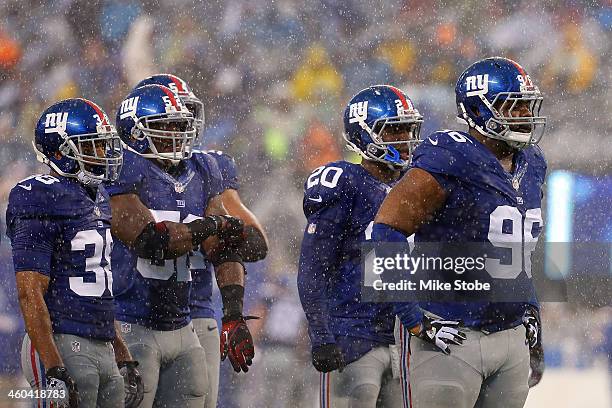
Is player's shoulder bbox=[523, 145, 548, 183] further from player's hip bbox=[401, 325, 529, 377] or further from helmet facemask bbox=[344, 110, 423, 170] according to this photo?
helmet facemask bbox=[344, 110, 423, 170]

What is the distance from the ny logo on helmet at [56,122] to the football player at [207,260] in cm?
58

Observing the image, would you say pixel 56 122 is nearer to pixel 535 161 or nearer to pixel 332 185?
pixel 332 185

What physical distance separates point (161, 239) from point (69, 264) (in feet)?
1.30

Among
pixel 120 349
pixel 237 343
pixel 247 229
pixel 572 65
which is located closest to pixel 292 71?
pixel 572 65

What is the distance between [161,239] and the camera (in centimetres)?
370

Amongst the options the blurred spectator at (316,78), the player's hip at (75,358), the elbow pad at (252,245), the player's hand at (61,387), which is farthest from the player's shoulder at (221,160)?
the blurred spectator at (316,78)

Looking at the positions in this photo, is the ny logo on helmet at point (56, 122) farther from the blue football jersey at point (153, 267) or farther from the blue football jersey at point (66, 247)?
the blue football jersey at point (153, 267)

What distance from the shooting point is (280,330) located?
226 inches

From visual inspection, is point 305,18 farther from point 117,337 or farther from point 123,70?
point 117,337

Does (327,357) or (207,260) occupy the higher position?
(207,260)

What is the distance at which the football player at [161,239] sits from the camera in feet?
12.3

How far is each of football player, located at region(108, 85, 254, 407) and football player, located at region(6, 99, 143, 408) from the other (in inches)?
9.3

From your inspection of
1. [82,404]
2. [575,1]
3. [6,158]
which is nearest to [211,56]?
[6,158]

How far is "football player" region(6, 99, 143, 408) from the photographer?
329 centimetres
